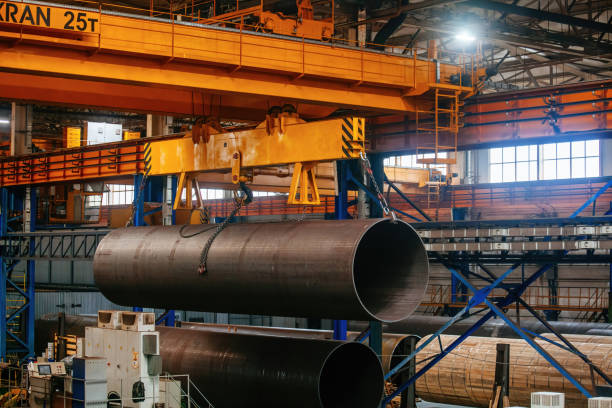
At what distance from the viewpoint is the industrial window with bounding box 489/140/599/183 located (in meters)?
41.8

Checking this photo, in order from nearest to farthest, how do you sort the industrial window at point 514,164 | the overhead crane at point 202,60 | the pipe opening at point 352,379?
the pipe opening at point 352,379
the overhead crane at point 202,60
the industrial window at point 514,164

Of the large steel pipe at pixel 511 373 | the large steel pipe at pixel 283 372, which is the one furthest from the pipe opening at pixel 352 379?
the large steel pipe at pixel 511 373

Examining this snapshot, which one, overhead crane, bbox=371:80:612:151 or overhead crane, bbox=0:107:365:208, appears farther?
overhead crane, bbox=371:80:612:151

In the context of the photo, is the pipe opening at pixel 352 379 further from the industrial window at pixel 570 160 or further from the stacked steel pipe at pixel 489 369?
the industrial window at pixel 570 160

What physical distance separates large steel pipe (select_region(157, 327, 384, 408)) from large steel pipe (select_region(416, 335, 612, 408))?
5.13 metres

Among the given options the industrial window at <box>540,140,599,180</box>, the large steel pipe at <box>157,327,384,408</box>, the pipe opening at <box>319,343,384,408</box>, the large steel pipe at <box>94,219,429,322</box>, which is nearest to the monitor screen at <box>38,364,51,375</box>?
the large steel pipe at <box>157,327,384,408</box>

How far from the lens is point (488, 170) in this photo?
46031mm

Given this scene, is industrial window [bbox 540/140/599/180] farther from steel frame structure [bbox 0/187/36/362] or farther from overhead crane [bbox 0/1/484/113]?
overhead crane [bbox 0/1/484/113]

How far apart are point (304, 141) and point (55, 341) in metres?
22.3

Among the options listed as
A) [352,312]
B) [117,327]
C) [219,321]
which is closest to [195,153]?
[117,327]

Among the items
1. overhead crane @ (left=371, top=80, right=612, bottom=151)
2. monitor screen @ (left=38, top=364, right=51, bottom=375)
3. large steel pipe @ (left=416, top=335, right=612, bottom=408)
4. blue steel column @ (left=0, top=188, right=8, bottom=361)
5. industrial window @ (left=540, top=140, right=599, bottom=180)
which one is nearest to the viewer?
monitor screen @ (left=38, top=364, right=51, bottom=375)

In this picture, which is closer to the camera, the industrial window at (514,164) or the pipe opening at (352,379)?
the pipe opening at (352,379)

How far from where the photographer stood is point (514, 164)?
44656mm

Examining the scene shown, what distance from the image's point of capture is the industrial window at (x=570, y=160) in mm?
41594
